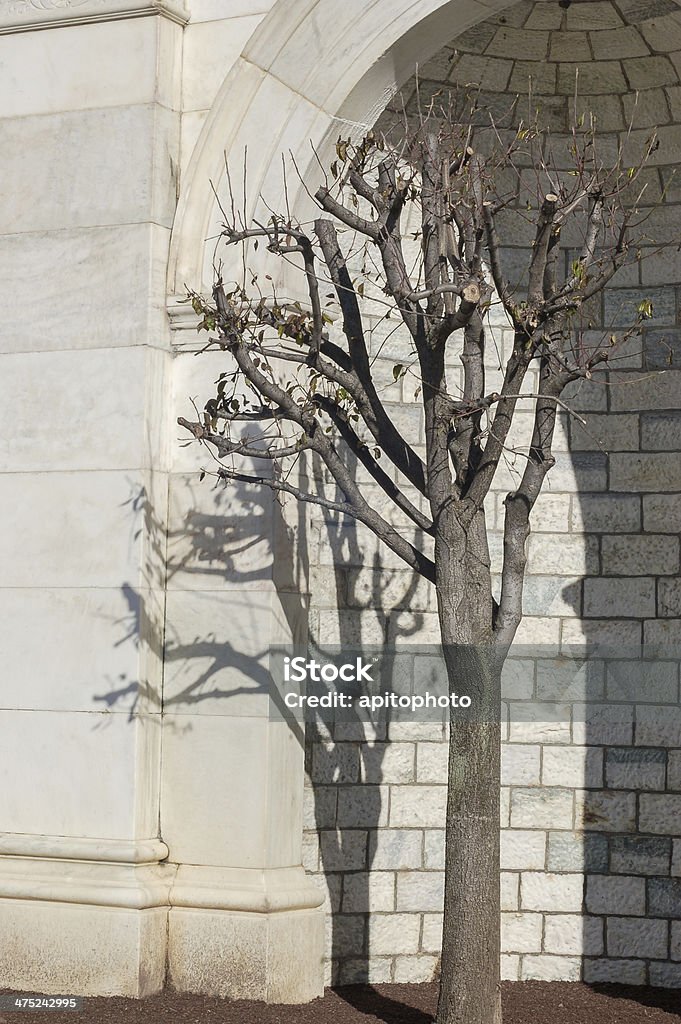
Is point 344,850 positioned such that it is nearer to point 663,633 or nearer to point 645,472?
point 663,633

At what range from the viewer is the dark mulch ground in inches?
236

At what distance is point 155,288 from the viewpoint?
6668 mm

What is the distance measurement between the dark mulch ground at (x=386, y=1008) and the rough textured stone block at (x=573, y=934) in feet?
0.58

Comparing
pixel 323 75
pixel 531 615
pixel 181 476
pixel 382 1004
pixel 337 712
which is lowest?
pixel 382 1004

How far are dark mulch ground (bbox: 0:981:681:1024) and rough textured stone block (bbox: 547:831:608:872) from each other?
1.90 feet

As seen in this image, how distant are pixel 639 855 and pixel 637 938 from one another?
411 mm

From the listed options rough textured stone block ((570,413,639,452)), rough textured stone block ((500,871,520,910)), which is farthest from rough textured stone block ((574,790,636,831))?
rough textured stone block ((570,413,639,452))

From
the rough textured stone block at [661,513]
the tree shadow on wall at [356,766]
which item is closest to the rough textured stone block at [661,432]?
the rough textured stone block at [661,513]

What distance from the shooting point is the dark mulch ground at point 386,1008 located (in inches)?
236

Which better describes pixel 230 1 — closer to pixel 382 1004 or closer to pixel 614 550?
pixel 614 550

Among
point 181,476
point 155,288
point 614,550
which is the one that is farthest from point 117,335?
point 614,550

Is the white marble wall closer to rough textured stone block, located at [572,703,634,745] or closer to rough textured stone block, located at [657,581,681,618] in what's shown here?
rough textured stone block, located at [572,703,634,745]

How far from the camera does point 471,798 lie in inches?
210

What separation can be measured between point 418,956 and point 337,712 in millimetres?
1291
